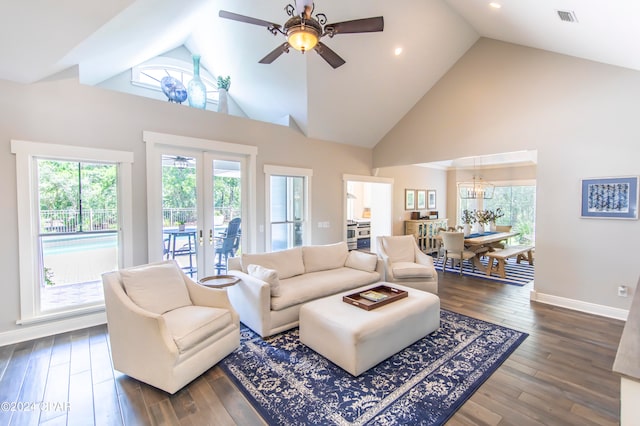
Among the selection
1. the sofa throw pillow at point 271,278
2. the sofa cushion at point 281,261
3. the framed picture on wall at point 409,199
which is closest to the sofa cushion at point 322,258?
the sofa cushion at point 281,261

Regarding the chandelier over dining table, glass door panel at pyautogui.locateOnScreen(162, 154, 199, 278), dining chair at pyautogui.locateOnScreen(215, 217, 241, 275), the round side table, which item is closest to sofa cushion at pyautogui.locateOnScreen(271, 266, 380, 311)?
the round side table

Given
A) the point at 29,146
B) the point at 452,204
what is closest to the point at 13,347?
the point at 29,146

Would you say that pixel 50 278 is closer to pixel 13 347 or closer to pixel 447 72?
pixel 13 347

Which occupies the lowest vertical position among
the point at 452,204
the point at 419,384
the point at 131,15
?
the point at 419,384

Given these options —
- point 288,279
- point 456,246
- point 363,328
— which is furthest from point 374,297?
point 456,246

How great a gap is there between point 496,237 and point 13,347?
7.97 metres

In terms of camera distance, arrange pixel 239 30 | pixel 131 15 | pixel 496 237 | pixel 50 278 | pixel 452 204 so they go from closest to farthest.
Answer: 1. pixel 131 15
2. pixel 50 278
3. pixel 239 30
4. pixel 496 237
5. pixel 452 204

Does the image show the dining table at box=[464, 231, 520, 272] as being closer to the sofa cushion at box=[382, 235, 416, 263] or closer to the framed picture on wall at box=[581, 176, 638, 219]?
the sofa cushion at box=[382, 235, 416, 263]

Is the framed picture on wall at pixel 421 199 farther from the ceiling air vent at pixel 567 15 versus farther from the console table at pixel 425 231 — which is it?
the ceiling air vent at pixel 567 15

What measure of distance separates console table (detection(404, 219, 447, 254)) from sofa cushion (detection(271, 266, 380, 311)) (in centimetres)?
384

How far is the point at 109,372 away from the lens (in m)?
2.48

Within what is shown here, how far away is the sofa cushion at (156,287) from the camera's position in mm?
2504

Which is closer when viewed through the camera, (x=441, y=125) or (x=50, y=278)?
(x=50, y=278)

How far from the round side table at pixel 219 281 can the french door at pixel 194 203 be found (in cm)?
114
